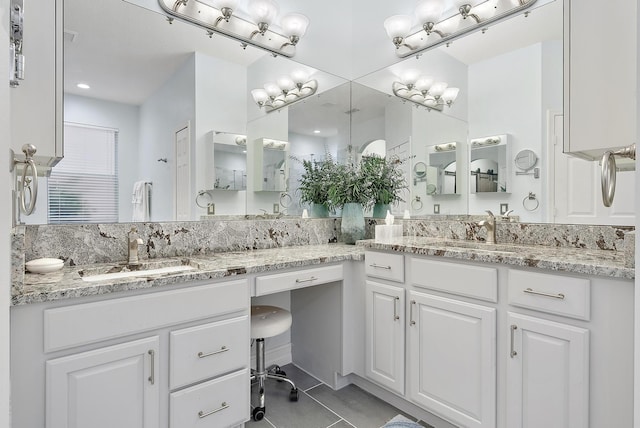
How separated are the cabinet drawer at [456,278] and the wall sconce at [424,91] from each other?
1.23 meters

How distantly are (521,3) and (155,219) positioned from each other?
2.36 metres

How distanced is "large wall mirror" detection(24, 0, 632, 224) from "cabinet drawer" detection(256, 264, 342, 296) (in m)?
0.63

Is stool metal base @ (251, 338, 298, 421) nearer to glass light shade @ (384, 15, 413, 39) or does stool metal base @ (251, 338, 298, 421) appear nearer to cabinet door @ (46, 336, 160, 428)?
cabinet door @ (46, 336, 160, 428)

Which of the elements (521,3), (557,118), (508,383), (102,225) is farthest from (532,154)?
(102,225)

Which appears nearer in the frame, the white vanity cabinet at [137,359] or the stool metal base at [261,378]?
the white vanity cabinet at [137,359]

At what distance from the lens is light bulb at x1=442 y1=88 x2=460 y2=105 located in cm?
231

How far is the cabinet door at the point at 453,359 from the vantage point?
150 cm

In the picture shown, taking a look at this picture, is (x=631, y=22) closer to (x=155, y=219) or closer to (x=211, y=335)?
(x=211, y=335)

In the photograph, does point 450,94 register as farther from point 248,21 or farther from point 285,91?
point 248,21

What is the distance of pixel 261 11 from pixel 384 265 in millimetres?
1811

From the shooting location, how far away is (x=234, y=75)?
2.20m

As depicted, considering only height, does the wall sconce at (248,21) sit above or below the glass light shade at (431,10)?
below

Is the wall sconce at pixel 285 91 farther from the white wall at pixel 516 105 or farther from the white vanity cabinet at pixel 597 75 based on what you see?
the white vanity cabinet at pixel 597 75

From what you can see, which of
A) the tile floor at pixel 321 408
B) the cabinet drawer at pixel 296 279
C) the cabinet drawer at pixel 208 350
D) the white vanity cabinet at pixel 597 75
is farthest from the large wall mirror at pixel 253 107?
the tile floor at pixel 321 408
